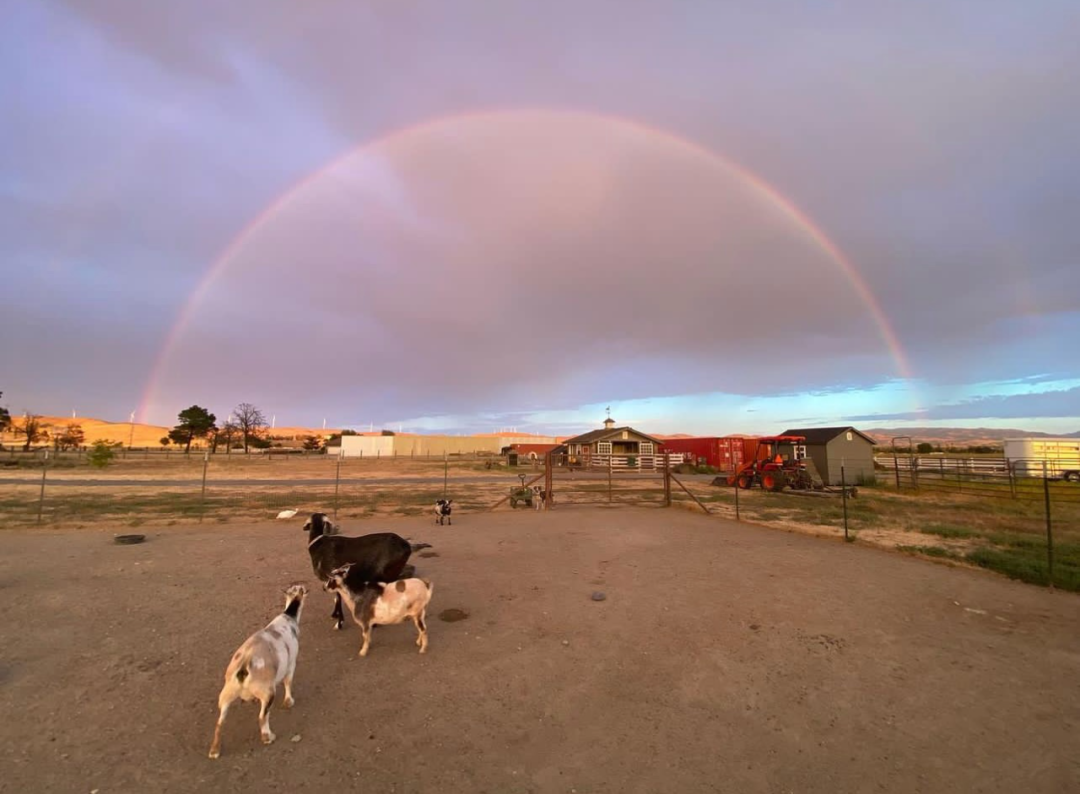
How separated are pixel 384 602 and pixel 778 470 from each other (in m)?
27.1

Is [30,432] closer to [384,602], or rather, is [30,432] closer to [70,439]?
[70,439]

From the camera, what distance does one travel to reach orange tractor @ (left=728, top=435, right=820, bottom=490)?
2753 centimetres

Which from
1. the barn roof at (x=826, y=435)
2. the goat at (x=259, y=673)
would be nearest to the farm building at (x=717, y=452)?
the barn roof at (x=826, y=435)

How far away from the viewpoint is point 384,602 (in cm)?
629

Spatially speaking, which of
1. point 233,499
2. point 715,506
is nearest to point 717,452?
point 715,506

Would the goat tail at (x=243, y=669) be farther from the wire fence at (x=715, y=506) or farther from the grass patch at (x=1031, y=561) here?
the grass patch at (x=1031, y=561)

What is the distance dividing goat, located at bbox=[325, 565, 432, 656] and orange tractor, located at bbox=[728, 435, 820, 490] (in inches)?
874

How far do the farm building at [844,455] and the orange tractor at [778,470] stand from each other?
4.38 metres

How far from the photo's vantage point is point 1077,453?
42375 mm

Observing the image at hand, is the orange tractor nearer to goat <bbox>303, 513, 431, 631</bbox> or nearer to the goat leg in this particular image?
goat <bbox>303, 513, 431, 631</bbox>

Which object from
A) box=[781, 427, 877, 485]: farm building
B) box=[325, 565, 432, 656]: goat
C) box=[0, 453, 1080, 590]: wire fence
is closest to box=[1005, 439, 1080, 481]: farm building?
box=[0, 453, 1080, 590]: wire fence

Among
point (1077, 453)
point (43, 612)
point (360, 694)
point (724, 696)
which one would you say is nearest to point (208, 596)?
point (43, 612)

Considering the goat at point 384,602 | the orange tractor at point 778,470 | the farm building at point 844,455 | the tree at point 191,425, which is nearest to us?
the goat at point 384,602

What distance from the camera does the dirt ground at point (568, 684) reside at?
409cm
